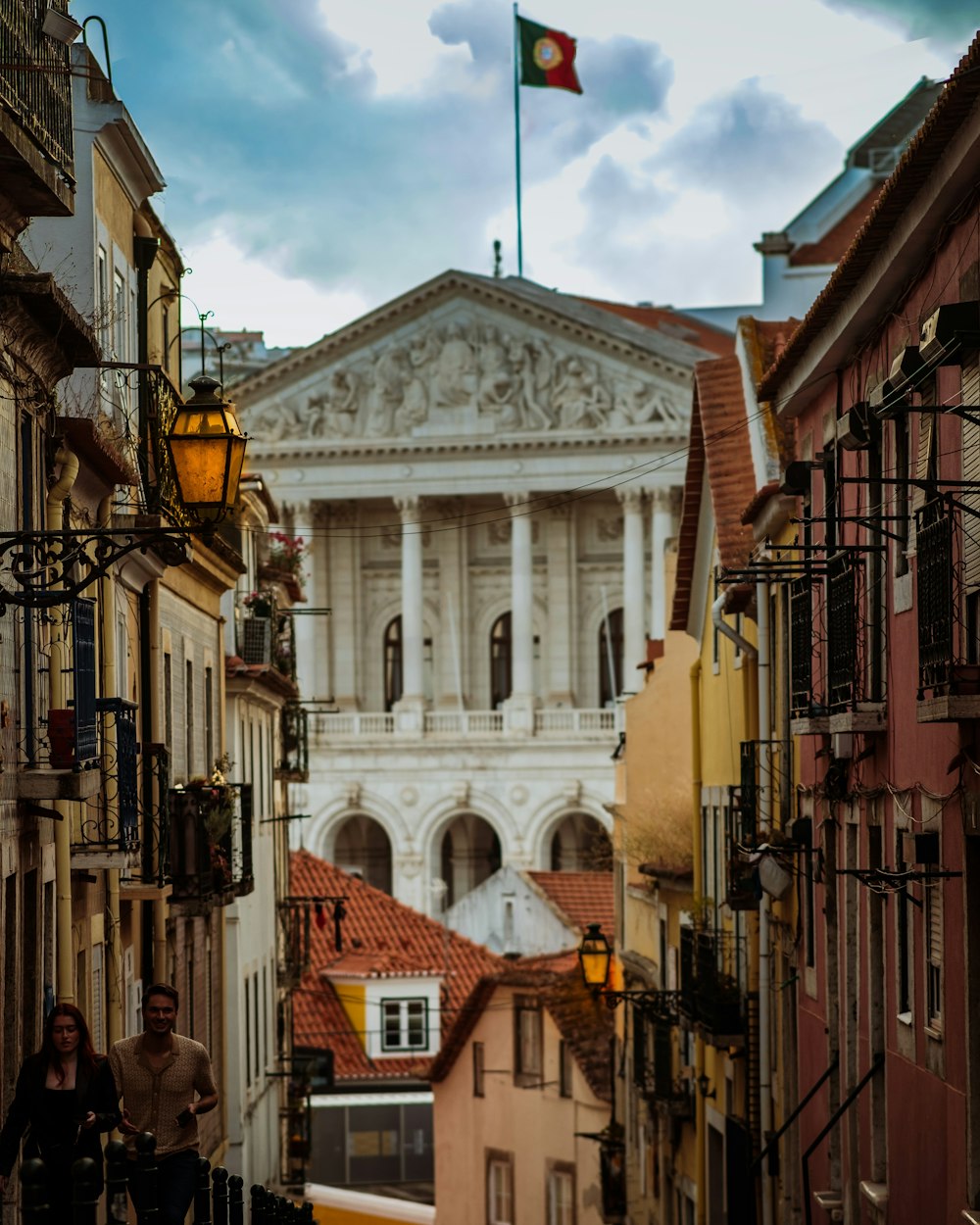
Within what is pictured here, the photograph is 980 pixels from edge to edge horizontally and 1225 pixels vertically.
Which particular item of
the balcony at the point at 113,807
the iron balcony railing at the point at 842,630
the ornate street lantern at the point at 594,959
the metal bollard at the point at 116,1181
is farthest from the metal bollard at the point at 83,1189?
the ornate street lantern at the point at 594,959

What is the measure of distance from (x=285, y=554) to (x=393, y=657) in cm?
5214

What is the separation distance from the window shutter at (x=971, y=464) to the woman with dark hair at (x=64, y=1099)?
486 cm

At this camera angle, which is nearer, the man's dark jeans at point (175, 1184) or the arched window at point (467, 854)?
the man's dark jeans at point (175, 1184)

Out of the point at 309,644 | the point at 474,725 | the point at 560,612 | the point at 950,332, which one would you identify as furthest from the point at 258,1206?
the point at 309,644

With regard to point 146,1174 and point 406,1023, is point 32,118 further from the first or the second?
point 406,1023

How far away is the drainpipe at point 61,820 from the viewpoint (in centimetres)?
1584

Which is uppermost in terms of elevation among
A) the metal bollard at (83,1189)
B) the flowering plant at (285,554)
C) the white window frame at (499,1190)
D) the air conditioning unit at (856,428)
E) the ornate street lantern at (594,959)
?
the flowering plant at (285,554)

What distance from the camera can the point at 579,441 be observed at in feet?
271

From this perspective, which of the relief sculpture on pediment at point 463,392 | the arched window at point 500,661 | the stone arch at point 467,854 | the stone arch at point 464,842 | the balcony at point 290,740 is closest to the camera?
the balcony at point 290,740

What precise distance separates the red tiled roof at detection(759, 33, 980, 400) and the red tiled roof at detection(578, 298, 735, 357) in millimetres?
71369

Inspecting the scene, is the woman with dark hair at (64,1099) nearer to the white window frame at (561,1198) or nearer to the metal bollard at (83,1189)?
the metal bollard at (83,1189)

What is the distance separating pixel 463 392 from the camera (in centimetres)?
8331

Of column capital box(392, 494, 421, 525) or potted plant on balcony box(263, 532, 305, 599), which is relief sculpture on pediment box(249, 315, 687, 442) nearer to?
column capital box(392, 494, 421, 525)

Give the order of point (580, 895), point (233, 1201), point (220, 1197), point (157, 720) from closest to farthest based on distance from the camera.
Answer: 1. point (220, 1197)
2. point (233, 1201)
3. point (157, 720)
4. point (580, 895)
